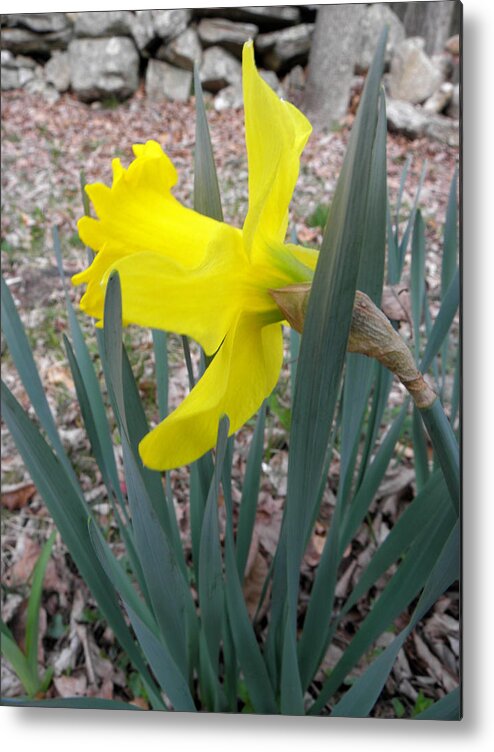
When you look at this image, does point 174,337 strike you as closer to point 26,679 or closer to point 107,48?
point 107,48

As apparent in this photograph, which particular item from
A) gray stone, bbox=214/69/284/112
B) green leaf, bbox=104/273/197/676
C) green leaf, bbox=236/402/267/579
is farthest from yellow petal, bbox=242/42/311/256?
gray stone, bbox=214/69/284/112

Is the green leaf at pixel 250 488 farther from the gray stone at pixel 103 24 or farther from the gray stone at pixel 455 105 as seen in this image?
the gray stone at pixel 103 24

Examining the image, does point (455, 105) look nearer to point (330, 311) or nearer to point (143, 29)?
point (143, 29)

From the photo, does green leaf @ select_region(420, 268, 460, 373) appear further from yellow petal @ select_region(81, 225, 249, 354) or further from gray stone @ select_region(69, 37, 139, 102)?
gray stone @ select_region(69, 37, 139, 102)

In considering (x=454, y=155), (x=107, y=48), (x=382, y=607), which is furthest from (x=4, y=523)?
(x=454, y=155)

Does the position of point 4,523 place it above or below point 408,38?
below

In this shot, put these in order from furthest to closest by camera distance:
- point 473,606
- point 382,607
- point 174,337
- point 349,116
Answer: point 174,337
point 349,116
point 473,606
point 382,607
